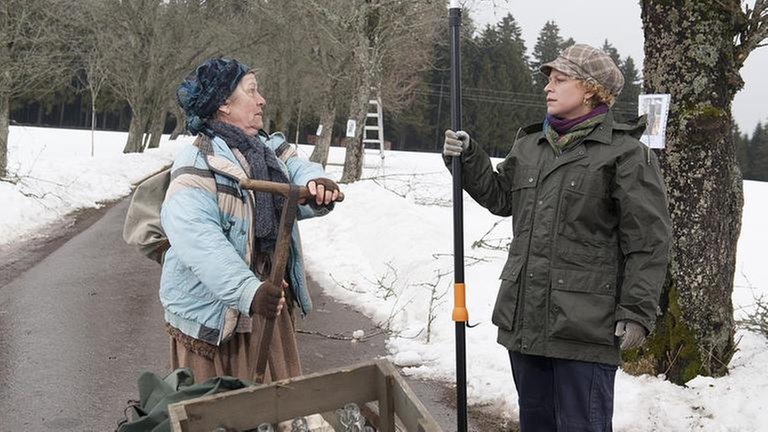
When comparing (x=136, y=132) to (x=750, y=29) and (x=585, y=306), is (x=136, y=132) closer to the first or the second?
(x=750, y=29)

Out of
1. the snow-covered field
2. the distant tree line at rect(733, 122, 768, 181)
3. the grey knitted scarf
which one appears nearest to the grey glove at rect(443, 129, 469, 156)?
the grey knitted scarf

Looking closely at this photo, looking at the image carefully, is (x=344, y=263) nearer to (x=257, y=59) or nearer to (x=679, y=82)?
(x=679, y=82)

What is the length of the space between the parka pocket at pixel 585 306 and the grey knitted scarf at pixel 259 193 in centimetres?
117

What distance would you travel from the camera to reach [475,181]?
3482 millimetres

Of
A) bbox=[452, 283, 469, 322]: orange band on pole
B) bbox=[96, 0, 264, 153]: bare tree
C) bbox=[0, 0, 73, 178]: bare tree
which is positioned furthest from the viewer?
bbox=[96, 0, 264, 153]: bare tree

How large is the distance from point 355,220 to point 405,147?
64549 mm

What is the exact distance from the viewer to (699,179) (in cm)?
459

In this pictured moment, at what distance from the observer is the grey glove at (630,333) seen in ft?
9.52

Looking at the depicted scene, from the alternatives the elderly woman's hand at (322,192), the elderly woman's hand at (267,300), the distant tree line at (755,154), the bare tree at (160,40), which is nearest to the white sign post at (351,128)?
the bare tree at (160,40)

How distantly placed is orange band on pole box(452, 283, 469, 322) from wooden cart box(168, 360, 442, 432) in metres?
0.84

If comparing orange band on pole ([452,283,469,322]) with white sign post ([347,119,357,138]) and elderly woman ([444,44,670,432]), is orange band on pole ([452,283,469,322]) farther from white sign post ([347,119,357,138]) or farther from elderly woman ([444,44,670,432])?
white sign post ([347,119,357,138])

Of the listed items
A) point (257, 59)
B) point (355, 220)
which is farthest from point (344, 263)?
point (257, 59)

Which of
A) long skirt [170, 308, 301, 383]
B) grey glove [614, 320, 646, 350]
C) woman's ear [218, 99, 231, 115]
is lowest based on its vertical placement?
long skirt [170, 308, 301, 383]

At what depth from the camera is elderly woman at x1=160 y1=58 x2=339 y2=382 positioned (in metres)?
2.73
